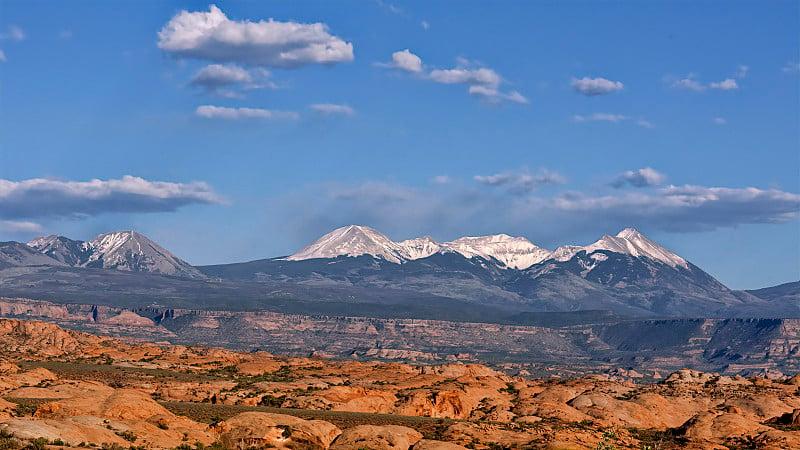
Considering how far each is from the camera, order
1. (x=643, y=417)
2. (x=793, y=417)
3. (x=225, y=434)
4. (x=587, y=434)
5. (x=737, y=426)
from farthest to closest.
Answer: (x=643, y=417) → (x=793, y=417) → (x=737, y=426) → (x=587, y=434) → (x=225, y=434)

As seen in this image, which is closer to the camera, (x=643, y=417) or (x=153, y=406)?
(x=153, y=406)

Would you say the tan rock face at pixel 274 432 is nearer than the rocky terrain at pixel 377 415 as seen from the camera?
No

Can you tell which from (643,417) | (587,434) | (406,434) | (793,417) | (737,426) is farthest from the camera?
(643,417)

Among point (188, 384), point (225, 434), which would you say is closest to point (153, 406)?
point (225, 434)

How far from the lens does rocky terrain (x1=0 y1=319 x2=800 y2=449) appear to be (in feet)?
362

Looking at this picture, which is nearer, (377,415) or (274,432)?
(274,432)

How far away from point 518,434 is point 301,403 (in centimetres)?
4373

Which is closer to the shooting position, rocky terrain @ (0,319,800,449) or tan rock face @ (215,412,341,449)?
rocky terrain @ (0,319,800,449)

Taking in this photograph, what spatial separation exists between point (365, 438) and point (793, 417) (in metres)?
64.2

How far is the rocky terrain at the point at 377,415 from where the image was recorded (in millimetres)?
110312

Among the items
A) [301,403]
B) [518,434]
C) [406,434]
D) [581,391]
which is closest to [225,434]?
[406,434]

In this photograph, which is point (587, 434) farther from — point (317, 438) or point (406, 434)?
point (317, 438)

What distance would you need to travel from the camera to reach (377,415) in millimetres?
149500

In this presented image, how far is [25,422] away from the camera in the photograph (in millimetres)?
95625
